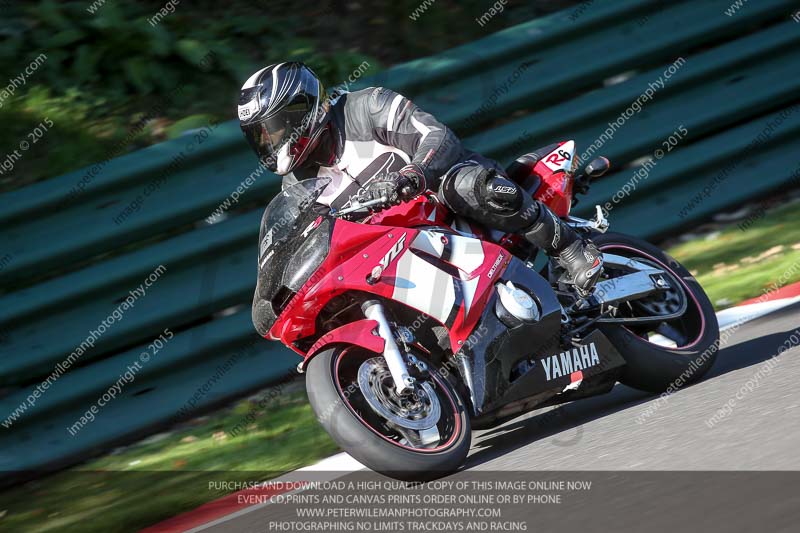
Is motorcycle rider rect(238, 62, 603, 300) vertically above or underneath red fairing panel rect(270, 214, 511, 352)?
above

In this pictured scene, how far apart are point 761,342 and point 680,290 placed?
497 millimetres

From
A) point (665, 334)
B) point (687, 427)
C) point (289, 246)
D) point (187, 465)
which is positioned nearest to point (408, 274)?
point (289, 246)

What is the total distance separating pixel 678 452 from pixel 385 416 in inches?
43.1

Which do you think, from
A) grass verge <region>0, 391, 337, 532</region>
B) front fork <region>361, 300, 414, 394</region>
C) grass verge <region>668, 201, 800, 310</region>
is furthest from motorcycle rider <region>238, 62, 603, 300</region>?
grass verge <region>668, 201, 800, 310</region>

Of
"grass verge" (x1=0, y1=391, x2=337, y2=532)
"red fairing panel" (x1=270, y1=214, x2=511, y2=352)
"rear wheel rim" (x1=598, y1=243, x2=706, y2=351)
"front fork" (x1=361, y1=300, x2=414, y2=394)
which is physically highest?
"red fairing panel" (x1=270, y1=214, x2=511, y2=352)

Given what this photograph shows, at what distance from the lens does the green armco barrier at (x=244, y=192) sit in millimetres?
5988

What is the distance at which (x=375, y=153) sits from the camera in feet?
15.9

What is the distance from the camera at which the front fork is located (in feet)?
13.8

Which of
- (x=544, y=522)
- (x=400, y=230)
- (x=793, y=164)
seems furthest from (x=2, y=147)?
(x=793, y=164)

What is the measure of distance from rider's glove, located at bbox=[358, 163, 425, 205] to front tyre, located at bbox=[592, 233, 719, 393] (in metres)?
1.19

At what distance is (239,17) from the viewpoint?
8.01 meters

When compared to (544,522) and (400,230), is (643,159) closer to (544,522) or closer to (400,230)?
(400,230)

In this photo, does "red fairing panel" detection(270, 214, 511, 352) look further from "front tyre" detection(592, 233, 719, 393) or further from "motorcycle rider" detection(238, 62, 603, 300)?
"front tyre" detection(592, 233, 719, 393)

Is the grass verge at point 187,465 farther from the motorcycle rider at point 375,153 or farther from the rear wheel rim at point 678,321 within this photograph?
the motorcycle rider at point 375,153
